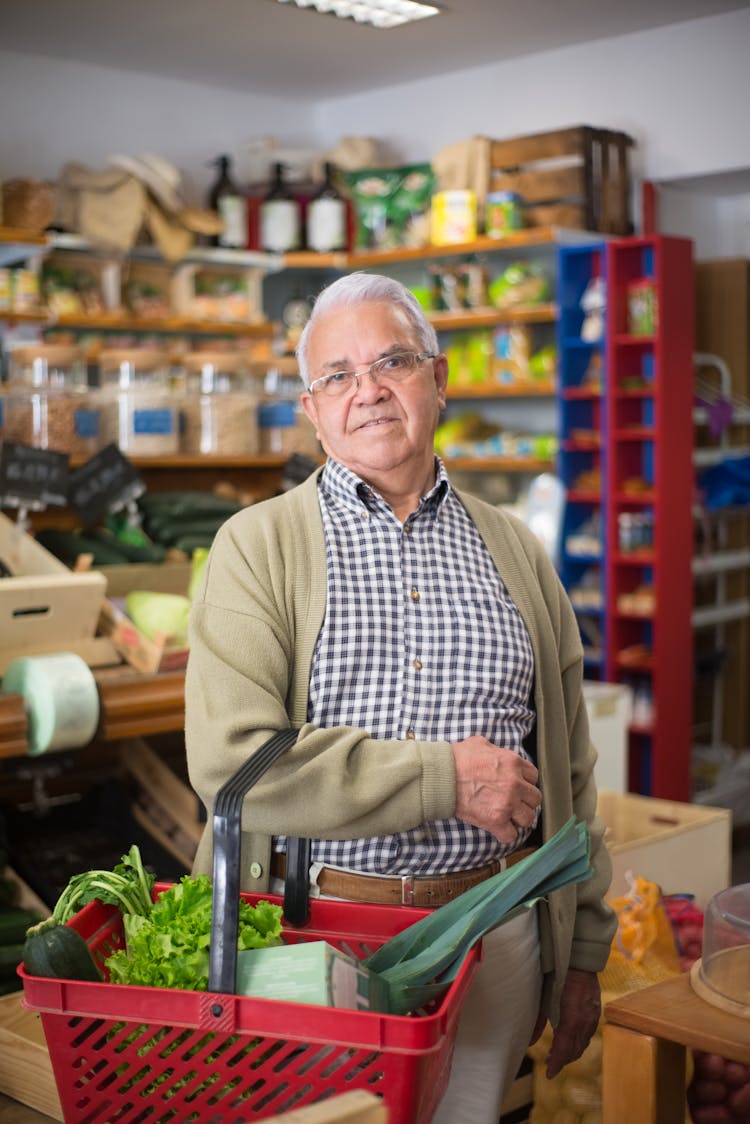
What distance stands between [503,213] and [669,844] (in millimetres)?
3923

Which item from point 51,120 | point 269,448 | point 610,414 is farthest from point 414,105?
point 269,448

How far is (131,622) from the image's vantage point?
10.2 ft

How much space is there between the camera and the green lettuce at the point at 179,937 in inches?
51.3

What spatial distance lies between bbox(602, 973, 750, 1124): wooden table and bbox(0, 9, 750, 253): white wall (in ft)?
18.0

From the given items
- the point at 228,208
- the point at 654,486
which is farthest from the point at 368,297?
the point at 228,208

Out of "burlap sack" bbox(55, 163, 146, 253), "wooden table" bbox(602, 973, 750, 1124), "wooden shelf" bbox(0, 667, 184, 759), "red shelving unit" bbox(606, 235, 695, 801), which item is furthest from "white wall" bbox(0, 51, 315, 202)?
"wooden table" bbox(602, 973, 750, 1124)

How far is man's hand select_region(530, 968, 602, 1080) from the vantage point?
196 centimetres

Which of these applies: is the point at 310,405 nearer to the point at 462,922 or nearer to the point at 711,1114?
the point at 462,922

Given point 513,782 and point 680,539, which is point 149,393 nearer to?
point 513,782

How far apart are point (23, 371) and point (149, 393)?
335mm

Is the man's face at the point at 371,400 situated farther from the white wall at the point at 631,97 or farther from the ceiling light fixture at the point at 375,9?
the white wall at the point at 631,97

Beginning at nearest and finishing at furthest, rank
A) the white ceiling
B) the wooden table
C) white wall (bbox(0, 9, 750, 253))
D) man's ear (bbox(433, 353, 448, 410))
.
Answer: the wooden table
man's ear (bbox(433, 353, 448, 410))
the white ceiling
white wall (bbox(0, 9, 750, 253))

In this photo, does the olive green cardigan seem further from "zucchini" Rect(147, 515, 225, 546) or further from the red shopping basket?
"zucchini" Rect(147, 515, 225, 546)

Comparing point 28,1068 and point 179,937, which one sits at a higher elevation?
point 179,937
